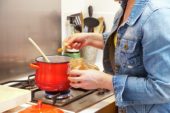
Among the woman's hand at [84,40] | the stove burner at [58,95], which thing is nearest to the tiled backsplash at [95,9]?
the woman's hand at [84,40]

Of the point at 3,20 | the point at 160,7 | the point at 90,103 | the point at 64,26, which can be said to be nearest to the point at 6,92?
the point at 90,103

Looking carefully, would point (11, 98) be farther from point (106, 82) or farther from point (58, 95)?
point (106, 82)

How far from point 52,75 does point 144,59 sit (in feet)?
1.31

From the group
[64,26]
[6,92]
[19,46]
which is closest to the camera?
[6,92]

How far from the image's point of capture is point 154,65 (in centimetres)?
84

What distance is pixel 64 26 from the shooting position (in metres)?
1.78

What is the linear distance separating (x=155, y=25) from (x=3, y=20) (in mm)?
816

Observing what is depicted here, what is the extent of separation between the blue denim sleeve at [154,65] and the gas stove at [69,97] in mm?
281

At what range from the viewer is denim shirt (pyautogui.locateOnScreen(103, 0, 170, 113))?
2.72ft

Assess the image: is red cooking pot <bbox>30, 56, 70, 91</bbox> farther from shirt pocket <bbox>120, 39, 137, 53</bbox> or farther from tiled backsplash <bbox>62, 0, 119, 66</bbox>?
tiled backsplash <bbox>62, 0, 119, 66</bbox>

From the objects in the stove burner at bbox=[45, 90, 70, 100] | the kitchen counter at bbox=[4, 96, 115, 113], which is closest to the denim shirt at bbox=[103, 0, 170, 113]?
the kitchen counter at bbox=[4, 96, 115, 113]

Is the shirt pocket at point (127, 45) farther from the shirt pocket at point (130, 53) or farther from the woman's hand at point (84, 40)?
the woman's hand at point (84, 40)

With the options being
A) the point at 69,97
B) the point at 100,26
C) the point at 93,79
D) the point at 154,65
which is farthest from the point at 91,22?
the point at 154,65

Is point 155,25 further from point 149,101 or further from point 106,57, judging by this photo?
point 106,57
